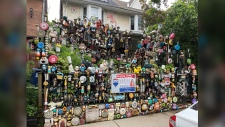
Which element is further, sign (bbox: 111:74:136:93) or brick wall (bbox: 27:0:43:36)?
brick wall (bbox: 27:0:43:36)

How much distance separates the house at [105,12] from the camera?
10906 millimetres

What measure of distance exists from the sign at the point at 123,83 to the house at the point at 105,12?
21.0 feet

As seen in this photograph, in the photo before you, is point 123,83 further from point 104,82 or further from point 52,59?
point 52,59

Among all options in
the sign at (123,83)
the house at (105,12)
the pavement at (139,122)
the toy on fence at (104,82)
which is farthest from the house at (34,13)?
the pavement at (139,122)

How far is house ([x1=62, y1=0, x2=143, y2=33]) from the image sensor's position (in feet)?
35.8

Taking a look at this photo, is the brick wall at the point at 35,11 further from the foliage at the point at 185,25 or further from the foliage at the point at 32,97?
the foliage at the point at 185,25

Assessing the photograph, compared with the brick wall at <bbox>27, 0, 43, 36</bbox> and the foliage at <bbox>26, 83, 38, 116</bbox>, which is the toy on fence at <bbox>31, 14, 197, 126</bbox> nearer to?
the foliage at <bbox>26, 83, 38, 116</bbox>

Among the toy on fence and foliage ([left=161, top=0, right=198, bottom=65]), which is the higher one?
foliage ([left=161, top=0, right=198, bottom=65])

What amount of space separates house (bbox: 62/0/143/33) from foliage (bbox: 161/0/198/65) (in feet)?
15.8

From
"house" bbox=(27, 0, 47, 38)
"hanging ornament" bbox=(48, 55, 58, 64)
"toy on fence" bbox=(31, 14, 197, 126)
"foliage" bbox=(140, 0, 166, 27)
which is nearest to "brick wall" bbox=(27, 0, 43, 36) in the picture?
"house" bbox=(27, 0, 47, 38)
